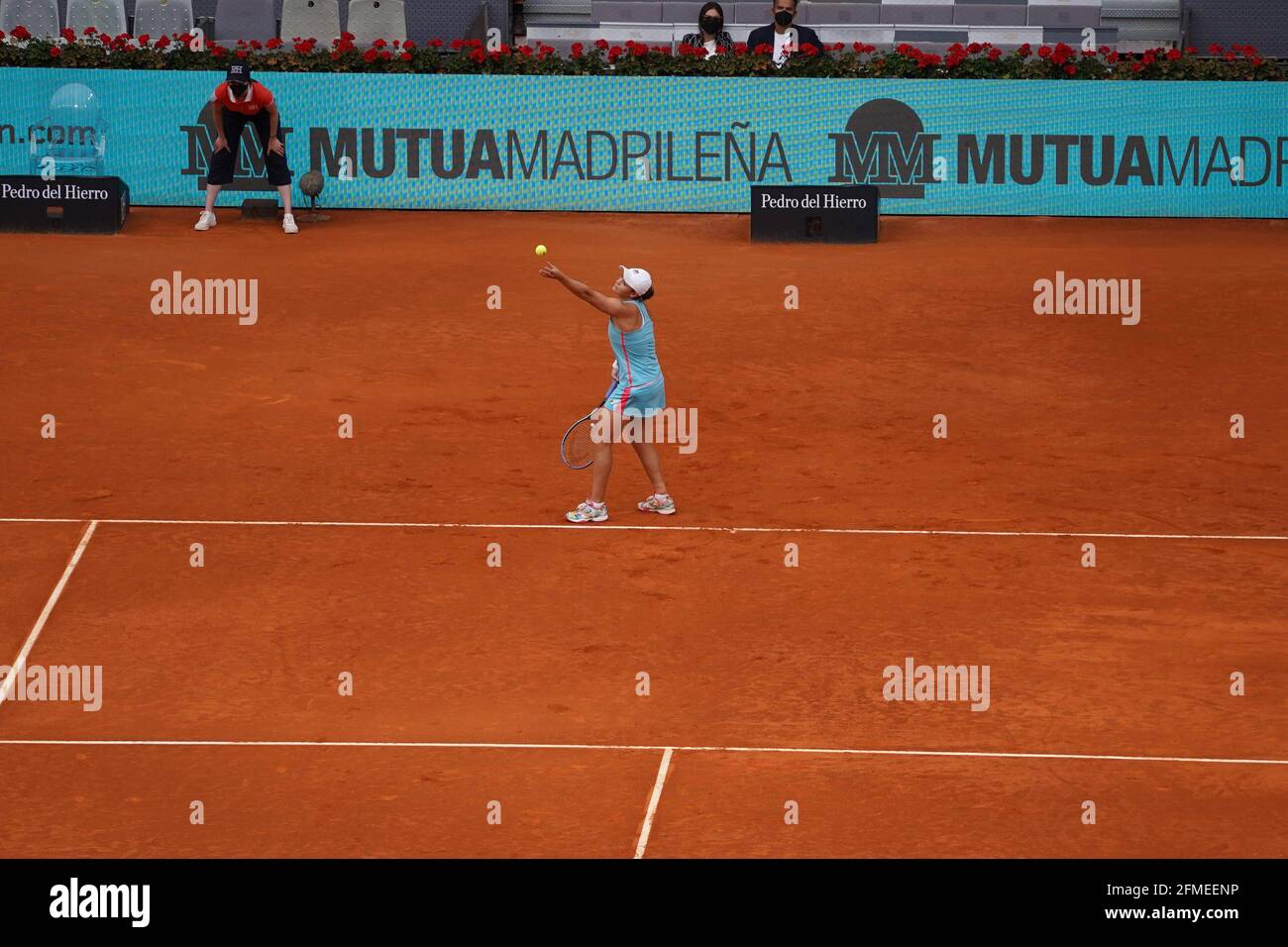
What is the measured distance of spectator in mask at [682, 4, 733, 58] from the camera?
84.3 ft

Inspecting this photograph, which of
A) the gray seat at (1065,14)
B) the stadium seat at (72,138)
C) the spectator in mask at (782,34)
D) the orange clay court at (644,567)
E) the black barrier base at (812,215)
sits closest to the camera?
the orange clay court at (644,567)

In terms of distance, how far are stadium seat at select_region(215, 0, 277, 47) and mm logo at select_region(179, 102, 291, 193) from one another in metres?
6.42

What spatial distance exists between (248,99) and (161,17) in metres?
7.58

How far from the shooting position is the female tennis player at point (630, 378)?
12961mm

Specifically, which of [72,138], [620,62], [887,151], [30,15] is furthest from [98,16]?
[887,151]

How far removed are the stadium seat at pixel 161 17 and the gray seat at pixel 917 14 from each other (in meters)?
11.6

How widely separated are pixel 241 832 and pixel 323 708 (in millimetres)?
1626

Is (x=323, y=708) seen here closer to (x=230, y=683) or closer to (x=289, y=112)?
(x=230, y=683)

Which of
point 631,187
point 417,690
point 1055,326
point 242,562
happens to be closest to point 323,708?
point 417,690

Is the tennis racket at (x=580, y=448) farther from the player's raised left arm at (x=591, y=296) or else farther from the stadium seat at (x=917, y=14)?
the stadium seat at (x=917, y=14)

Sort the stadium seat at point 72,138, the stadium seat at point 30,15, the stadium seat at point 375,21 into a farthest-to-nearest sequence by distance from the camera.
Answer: the stadium seat at point 375,21
the stadium seat at point 30,15
the stadium seat at point 72,138

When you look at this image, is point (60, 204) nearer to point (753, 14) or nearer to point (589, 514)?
point (589, 514)

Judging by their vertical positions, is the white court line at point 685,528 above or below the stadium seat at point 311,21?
below

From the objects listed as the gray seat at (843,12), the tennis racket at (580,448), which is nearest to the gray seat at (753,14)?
the gray seat at (843,12)
